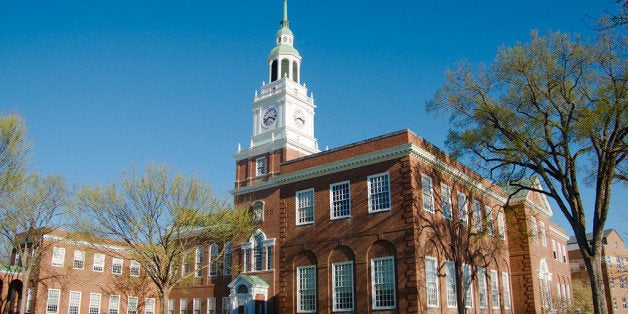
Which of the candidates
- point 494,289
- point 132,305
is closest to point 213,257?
point 132,305

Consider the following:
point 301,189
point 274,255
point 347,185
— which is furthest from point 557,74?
point 274,255

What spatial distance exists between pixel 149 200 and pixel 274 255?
838 cm

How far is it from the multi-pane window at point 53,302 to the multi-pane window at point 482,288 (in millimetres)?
32496

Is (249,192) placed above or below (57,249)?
above

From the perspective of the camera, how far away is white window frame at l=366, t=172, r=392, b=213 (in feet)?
102

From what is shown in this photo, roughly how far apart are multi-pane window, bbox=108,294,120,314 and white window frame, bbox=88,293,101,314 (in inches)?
45.2

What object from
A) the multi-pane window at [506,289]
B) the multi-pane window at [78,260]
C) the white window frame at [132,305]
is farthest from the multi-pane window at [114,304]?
the multi-pane window at [506,289]

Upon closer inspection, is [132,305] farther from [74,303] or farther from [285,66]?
[285,66]

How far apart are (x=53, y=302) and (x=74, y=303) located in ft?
5.66

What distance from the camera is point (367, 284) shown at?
30234mm

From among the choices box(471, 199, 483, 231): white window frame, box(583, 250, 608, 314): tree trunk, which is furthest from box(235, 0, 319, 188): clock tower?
box(583, 250, 608, 314): tree trunk

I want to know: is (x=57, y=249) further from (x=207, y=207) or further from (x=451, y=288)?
(x=451, y=288)

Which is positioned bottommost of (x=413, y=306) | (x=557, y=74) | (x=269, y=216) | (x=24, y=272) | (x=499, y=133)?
(x=413, y=306)

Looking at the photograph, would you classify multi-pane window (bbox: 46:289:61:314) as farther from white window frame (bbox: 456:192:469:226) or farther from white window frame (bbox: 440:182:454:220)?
white window frame (bbox: 456:192:469:226)
